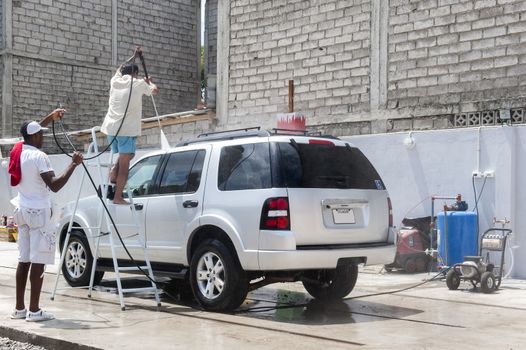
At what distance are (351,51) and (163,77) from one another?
12427mm

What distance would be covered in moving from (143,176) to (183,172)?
0.87 metres

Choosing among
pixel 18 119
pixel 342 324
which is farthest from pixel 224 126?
pixel 342 324

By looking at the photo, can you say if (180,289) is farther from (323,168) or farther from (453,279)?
(453,279)

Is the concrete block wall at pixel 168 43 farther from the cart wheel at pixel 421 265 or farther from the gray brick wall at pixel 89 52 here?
the cart wheel at pixel 421 265

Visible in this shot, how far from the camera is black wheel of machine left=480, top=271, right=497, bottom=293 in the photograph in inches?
372

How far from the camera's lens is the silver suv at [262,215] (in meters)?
7.35

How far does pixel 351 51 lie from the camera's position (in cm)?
1499

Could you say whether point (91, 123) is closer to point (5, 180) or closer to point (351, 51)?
point (5, 180)

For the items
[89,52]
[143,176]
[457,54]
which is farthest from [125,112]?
[89,52]

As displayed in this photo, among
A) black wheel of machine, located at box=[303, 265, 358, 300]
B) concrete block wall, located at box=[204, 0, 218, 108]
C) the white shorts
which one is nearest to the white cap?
the white shorts

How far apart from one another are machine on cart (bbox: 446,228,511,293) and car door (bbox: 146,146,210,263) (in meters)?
3.73

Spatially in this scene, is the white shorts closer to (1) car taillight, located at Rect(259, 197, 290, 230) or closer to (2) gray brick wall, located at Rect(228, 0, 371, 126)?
(1) car taillight, located at Rect(259, 197, 290, 230)

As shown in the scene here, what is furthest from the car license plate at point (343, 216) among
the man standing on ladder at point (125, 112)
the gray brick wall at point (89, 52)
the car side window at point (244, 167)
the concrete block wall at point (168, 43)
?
the concrete block wall at point (168, 43)

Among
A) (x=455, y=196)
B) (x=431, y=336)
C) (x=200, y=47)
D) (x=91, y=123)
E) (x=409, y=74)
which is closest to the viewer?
(x=431, y=336)
